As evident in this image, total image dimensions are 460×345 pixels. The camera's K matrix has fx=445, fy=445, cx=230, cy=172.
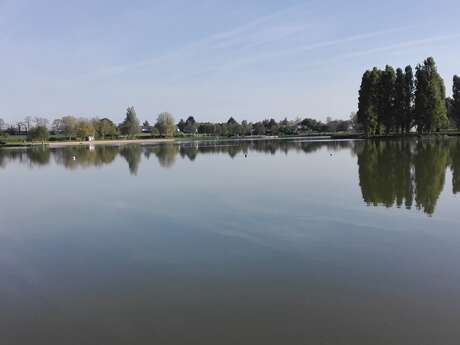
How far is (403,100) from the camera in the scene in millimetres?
59844

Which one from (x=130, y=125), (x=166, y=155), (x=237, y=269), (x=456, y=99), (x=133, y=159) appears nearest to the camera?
(x=237, y=269)

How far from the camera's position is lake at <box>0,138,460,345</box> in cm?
502

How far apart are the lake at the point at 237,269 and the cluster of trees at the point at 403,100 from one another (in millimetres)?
47110

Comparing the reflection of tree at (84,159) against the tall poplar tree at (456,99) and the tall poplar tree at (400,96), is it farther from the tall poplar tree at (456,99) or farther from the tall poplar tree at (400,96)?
the tall poplar tree at (456,99)

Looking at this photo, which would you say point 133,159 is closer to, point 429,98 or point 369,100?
point 369,100

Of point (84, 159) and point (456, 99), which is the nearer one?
point (84, 159)

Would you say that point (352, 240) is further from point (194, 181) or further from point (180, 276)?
point (194, 181)

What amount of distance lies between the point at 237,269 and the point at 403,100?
58.8 meters

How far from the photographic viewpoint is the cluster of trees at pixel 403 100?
187 ft

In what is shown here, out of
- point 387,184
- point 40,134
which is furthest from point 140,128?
point 387,184

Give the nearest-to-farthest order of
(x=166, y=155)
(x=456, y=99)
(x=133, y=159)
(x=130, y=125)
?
(x=133, y=159)
(x=166, y=155)
(x=456, y=99)
(x=130, y=125)

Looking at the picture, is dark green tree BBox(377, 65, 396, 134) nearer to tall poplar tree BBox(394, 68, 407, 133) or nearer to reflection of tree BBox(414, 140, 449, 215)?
tall poplar tree BBox(394, 68, 407, 133)

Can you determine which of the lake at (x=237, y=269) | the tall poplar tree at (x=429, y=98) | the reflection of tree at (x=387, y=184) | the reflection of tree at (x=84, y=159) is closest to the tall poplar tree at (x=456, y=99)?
the tall poplar tree at (x=429, y=98)

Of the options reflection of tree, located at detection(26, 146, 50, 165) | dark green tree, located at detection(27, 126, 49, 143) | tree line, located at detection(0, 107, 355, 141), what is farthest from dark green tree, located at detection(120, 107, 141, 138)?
reflection of tree, located at detection(26, 146, 50, 165)
